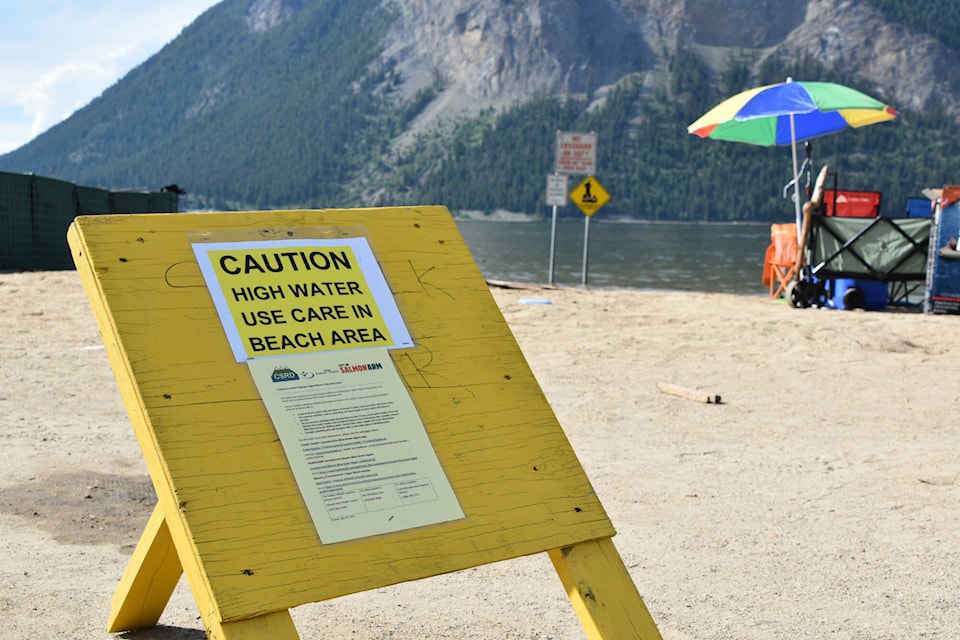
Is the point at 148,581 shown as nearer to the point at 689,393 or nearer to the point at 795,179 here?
the point at 689,393

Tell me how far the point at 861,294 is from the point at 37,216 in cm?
1311

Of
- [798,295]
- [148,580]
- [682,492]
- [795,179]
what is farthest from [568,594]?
[795,179]

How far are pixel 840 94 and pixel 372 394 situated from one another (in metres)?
13.9

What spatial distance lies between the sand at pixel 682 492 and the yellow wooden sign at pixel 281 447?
2.98 ft

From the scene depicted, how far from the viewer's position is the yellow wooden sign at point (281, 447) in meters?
2.46

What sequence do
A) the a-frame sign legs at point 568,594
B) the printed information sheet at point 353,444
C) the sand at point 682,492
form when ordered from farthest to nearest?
the sand at point 682,492
the printed information sheet at point 353,444
the a-frame sign legs at point 568,594

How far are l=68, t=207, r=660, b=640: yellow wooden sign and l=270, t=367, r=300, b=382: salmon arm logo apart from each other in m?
0.06

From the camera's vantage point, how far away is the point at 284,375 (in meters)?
2.72

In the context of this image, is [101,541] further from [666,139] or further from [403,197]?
[666,139]

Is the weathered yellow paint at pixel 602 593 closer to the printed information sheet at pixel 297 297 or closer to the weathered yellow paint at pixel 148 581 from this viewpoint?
the printed information sheet at pixel 297 297

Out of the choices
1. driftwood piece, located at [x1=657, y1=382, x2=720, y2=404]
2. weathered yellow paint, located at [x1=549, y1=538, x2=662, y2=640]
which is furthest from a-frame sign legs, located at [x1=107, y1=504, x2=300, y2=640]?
driftwood piece, located at [x1=657, y1=382, x2=720, y2=404]

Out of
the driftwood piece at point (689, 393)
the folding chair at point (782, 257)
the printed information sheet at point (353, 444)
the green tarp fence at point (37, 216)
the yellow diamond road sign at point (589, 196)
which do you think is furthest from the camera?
the yellow diamond road sign at point (589, 196)

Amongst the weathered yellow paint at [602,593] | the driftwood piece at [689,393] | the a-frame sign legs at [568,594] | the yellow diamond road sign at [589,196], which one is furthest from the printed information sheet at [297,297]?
the yellow diamond road sign at [589,196]

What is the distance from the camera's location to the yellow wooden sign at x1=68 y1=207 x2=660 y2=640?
8.05 feet
